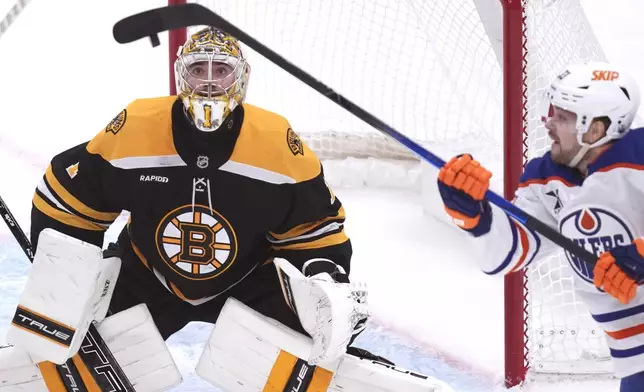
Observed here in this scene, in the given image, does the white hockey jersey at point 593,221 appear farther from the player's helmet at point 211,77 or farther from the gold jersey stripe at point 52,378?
the gold jersey stripe at point 52,378

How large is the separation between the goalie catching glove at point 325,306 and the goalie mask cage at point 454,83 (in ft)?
1.65

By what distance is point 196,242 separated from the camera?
2514mm

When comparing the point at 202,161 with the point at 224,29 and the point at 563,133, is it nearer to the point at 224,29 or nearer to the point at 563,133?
the point at 224,29

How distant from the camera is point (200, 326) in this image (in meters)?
3.38

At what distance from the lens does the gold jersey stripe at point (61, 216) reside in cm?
252

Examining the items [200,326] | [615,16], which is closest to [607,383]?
[200,326]

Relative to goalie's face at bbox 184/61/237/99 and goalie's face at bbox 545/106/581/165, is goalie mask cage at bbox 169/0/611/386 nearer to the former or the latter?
goalie's face at bbox 184/61/237/99

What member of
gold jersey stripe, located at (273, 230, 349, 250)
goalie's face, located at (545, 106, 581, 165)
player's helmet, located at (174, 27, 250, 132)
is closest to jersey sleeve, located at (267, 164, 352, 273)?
gold jersey stripe, located at (273, 230, 349, 250)

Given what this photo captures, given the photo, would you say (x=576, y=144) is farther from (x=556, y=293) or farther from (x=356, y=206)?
(x=356, y=206)

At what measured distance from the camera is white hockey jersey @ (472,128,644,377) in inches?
83.4

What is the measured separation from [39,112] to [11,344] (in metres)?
2.46

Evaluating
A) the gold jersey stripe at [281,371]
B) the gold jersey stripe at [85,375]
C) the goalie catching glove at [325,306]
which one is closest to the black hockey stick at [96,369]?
the gold jersey stripe at [85,375]

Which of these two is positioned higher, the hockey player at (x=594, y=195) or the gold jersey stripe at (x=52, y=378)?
the hockey player at (x=594, y=195)

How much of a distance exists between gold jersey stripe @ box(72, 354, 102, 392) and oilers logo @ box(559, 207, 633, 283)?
3.59 feet
